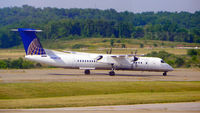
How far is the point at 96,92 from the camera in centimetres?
2541

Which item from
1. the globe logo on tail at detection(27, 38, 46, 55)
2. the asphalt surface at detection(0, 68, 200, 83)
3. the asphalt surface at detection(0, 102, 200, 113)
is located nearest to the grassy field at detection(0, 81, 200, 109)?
the asphalt surface at detection(0, 102, 200, 113)

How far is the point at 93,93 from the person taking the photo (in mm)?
25094

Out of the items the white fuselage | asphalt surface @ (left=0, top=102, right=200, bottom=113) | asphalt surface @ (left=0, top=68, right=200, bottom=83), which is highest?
the white fuselage

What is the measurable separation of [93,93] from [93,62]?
39.3 feet

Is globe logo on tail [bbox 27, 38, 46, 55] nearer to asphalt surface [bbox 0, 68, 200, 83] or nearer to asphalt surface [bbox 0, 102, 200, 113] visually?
asphalt surface [bbox 0, 68, 200, 83]

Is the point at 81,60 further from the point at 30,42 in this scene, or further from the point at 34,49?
the point at 30,42

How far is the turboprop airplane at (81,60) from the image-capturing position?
35594 millimetres

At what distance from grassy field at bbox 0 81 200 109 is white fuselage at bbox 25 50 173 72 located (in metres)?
7.67

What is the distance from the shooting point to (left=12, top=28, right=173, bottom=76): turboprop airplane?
35.6 m

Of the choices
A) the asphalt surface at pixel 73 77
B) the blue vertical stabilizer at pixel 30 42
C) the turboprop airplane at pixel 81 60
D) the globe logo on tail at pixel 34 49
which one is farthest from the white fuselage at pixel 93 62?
the asphalt surface at pixel 73 77

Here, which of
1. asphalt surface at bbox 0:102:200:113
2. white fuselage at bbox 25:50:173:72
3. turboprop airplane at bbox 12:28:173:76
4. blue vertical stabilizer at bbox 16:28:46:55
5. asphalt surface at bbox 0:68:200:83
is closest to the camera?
asphalt surface at bbox 0:102:200:113

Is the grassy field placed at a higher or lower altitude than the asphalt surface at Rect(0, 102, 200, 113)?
lower

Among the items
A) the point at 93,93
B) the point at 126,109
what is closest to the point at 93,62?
the point at 93,93

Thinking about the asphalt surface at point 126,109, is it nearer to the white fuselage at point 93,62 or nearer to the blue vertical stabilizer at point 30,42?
the white fuselage at point 93,62
